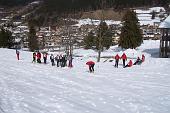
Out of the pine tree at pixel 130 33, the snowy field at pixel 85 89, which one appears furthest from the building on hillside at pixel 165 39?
the pine tree at pixel 130 33

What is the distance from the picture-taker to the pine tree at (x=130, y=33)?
255 feet

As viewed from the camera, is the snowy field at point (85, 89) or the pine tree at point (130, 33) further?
the pine tree at point (130, 33)

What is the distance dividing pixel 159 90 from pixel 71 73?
1107cm

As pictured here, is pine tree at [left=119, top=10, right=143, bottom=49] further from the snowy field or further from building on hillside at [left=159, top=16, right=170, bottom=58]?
the snowy field

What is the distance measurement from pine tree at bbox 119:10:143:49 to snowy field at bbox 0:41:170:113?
35.7 m

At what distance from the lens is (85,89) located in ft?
93.1

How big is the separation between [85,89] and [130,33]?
168 feet

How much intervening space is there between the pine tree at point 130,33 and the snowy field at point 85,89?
35659mm

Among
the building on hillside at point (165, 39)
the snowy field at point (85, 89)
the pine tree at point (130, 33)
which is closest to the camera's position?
the snowy field at point (85, 89)

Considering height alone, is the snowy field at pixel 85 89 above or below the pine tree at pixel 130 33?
below

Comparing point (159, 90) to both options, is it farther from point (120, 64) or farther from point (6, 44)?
point (6, 44)

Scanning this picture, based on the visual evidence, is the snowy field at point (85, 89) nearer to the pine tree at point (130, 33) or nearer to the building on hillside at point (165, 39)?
the building on hillside at point (165, 39)

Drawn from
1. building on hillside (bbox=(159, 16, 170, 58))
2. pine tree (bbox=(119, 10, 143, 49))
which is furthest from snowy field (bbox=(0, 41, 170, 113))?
pine tree (bbox=(119, 10, 143, 49))

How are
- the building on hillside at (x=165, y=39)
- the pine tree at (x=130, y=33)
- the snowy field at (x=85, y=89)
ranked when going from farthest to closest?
1. the pine tree at (x=130, y=33)
2. the building on hillside at (x=165, y=39)
3. the snowy field at (x=85, y=89)
